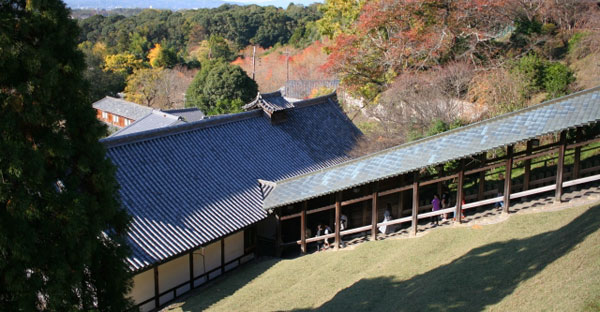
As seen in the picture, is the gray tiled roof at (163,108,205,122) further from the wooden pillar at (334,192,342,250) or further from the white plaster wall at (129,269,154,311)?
the white plaster wall at (129,269,154,311)

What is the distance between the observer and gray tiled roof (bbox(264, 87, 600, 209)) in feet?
42.8

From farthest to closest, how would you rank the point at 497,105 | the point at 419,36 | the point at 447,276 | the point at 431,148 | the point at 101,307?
1. the point at 419,36
2. the point at 497,105
3. the point at 431,148
4. the point at 447,276
5. the point at 101,307

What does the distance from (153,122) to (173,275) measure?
21.3 metres

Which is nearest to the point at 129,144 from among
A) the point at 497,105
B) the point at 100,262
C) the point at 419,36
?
the point at 100,262

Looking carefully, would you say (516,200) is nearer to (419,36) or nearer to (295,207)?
(295,207)

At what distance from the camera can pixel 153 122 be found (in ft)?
111

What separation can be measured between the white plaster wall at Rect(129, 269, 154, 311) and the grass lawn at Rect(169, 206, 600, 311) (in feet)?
2.56

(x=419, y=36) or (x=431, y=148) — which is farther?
(x=419, y=36)

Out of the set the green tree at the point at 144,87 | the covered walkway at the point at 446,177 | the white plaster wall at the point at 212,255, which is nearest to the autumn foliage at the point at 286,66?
the green tree at the point at 144,87

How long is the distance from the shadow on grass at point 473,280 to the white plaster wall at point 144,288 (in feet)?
15.8

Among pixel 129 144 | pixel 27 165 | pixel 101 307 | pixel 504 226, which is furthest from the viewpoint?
pixel 129 144

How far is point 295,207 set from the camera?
17.3 m

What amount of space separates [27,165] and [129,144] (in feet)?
29.9

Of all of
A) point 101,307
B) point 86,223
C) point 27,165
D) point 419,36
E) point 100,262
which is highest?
point 419,36
